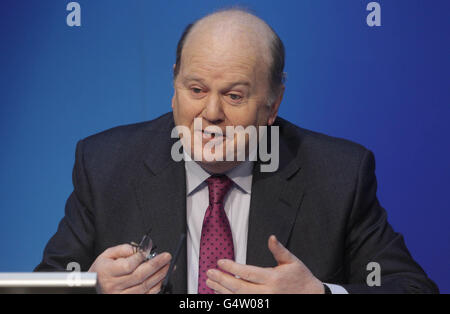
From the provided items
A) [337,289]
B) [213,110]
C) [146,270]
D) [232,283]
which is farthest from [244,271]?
[213,110]

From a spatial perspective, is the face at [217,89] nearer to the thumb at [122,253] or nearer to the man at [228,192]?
the man at [228,192]

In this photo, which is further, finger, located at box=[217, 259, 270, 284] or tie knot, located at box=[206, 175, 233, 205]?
tie knot, located at box=[206, 175, 233, 205]

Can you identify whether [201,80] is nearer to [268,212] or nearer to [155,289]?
[268,212]

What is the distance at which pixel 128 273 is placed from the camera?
151 cm

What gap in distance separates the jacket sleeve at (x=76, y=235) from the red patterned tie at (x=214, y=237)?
0.41 metres

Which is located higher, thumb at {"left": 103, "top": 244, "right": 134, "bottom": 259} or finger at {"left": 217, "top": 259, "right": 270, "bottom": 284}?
thumb at {"left": 103, "top": 244, "right": 134, "bottom": 259}

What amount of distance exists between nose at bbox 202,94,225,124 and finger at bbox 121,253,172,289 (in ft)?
1.77

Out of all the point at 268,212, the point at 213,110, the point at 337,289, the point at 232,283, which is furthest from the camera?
the point at 268,212

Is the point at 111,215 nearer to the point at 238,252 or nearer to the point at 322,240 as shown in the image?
the point at 238,252

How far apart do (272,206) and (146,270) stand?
0.63 metres

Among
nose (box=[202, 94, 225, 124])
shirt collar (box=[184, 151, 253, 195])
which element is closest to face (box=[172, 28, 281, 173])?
nose (box=[202, 94, 225, 124])

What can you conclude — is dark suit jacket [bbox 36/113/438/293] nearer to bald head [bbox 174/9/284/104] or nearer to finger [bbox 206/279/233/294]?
bald head [bbox 174/9/284/104]

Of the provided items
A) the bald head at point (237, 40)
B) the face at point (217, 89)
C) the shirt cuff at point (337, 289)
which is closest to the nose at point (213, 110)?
the face at point (217, 89)

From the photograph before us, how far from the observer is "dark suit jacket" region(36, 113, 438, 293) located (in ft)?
6.38
